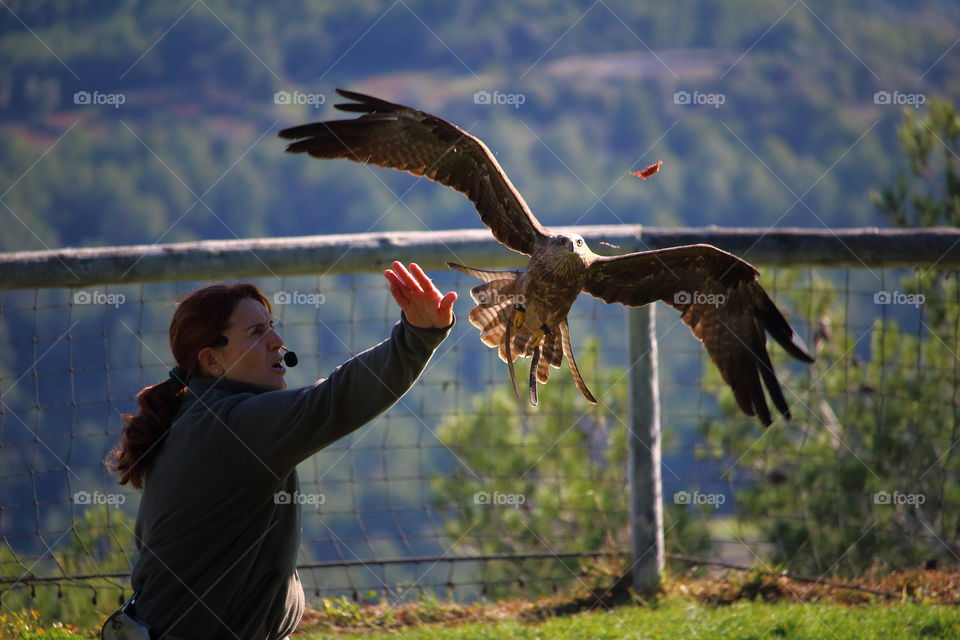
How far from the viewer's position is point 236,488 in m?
2.48

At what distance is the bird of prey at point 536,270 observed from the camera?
3.30m

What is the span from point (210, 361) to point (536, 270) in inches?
45.2

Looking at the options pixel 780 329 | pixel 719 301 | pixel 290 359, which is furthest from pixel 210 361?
pixel 780 329

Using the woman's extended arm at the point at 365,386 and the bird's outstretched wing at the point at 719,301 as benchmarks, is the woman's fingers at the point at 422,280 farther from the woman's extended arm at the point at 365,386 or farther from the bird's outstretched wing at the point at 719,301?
the bird's outstretched wing at the point at 719,301

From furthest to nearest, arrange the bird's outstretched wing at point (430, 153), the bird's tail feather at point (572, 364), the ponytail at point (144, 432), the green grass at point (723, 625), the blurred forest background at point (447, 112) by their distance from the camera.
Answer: the blurred forest background at point (447, 112), the green grass at point (723, 625), the bird's outstretched wing at point (430, 153), the bird's tail feather at point (572, 364), the ponytail at point (144, 432)

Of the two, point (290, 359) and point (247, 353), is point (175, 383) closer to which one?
point (247, 353)

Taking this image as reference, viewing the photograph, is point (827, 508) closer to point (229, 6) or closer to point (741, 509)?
point (741, 509)

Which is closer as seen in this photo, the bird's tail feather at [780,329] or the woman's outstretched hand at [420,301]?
the woman's outstretched hand at [420,301]

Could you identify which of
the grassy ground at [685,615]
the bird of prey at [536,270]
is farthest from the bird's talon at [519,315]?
the grassy ground at [685,615]

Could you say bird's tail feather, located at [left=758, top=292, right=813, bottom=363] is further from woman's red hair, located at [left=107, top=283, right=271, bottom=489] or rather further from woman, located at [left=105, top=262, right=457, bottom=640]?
woman's red hair, located at [left=107, top=283, right=271, bottom=489]

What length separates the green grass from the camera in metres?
3.83

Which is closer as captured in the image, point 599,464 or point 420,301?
point 420,301

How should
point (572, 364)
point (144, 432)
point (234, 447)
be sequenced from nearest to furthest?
point (234, 447), point (144, 432), point (572, 364)

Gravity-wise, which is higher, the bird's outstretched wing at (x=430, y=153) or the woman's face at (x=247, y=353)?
the bird's outstretched wing at (x=430, y=153)
